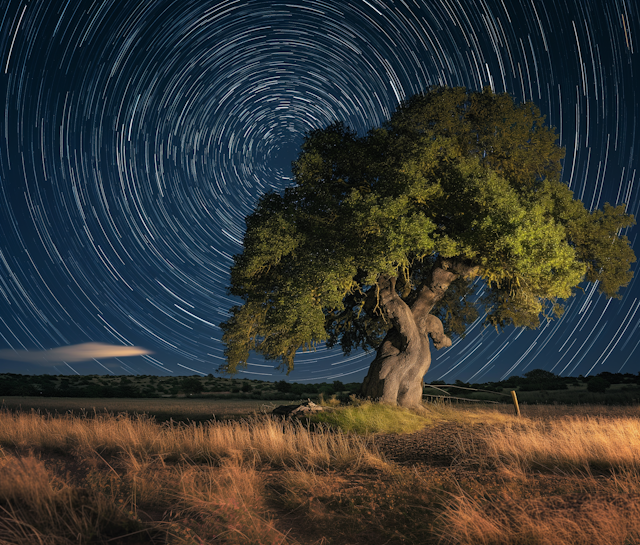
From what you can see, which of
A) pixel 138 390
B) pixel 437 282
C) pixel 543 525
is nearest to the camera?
pixel 543 525

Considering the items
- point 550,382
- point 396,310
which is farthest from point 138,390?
point 550,382

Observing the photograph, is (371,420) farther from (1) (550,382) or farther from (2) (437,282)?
(1) (550,382)

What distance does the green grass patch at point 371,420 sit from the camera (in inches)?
552

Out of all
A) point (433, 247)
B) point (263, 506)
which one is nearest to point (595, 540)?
point (263, 506)

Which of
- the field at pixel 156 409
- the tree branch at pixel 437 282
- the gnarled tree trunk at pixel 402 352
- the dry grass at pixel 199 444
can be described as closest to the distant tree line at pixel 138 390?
the field at pixel 156 409

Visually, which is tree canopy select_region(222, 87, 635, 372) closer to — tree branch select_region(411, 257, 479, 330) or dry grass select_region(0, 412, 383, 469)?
tree branch select_region(411, 257, 479, 330)

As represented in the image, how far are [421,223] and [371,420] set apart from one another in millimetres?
6625

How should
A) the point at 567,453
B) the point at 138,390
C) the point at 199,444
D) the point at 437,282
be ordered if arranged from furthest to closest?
1. the point at 138,390
2. the point at 437,282
3. the point at 199,444
4. the point at 567,453

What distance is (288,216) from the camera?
18547 mm

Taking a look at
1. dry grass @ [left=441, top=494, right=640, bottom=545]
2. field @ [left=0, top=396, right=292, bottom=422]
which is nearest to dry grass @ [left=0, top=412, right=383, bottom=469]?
field @ [left=0, top=396, right=292, bottom=422]

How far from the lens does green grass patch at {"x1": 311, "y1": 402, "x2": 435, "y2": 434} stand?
1403cm

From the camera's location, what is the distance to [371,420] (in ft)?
47.2

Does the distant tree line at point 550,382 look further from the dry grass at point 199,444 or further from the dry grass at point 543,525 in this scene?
the dry grass at point 543,525

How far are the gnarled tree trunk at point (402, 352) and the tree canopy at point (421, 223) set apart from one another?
2.02ft
